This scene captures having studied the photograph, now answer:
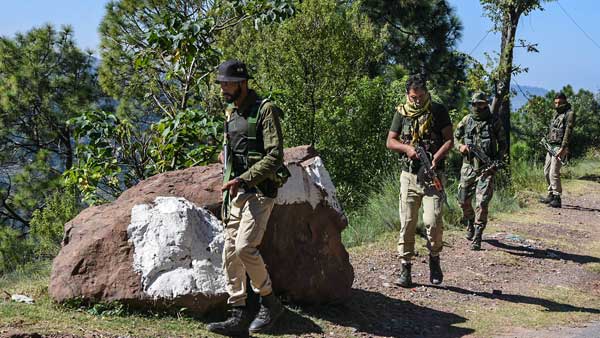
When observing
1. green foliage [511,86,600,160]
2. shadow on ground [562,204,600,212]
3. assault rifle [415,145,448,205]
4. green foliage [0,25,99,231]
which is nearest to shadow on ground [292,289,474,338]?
assault rifle [415,145,448,205]

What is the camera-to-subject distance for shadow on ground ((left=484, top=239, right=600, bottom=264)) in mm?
9547

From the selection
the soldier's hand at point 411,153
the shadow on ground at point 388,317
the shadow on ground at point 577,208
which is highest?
the soldier's hand at point 411,153

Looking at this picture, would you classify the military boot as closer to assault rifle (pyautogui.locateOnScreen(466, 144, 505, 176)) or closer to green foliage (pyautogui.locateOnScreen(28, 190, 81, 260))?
assault rifle (pyautogui.locateOnScreen(466, 144, 505, 176))

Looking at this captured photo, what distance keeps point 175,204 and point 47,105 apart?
2077 centimetres

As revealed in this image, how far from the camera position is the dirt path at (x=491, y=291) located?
6.36m

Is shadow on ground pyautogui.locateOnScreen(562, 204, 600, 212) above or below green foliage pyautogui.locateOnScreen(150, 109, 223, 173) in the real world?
below

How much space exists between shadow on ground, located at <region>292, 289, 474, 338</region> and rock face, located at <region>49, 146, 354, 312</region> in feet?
0.53

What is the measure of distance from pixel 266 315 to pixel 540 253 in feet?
18.4

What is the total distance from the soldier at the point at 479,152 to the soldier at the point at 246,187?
457 centimetres

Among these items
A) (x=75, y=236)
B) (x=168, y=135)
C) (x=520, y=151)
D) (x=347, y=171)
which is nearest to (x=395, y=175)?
(x=347, y=171)

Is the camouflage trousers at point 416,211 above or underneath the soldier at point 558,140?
underneath

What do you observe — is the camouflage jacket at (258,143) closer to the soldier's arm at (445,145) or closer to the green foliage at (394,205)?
the soldier's arm at (445,145)

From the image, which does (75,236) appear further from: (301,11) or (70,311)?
(301,11)

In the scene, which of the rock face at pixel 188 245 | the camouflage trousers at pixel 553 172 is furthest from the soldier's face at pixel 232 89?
the camouflage trousers at pixel 553 172
